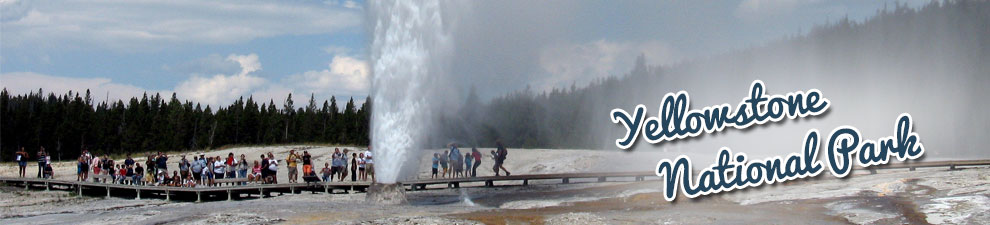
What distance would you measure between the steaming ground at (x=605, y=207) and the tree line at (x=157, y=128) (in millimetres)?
60934

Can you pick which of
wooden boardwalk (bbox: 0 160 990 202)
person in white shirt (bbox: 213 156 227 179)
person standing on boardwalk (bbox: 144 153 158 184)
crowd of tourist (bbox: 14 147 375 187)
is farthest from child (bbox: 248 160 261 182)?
person standing on boardwalk (bbox: 144 153 158 184)

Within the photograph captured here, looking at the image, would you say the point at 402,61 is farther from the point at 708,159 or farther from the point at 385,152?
the point at 708,159

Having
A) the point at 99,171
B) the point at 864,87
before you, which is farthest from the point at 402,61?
the point at 864,87

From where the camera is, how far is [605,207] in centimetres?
1747

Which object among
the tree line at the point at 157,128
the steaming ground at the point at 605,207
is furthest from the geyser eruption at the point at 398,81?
the tree line at the point at 157,128

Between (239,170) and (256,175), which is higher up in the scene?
(239,170)

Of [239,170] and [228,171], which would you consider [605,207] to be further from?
[239,170]

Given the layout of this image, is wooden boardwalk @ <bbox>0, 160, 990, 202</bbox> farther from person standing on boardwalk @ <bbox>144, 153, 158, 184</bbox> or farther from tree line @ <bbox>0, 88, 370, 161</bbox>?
tree line @ <bbox>0, 88, 370, 161</bbox>

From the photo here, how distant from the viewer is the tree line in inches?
3140

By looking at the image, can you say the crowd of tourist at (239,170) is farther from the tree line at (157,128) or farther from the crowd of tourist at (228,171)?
the tree line at (157,128)

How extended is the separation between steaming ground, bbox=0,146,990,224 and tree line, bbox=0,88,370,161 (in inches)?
2399

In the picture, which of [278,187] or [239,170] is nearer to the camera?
[278,187]

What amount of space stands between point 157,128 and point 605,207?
2977 inches

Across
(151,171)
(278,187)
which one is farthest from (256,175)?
(151,171)
